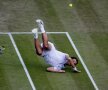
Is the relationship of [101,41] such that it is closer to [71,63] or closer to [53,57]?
[71,63]

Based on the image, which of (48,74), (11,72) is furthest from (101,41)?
(11,72)

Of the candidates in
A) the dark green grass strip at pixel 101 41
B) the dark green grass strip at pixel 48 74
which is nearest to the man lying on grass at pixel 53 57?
the dark green grass strip at pixel 48 74

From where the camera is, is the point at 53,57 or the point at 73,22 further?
the point at 73,22

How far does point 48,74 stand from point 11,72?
57.3 inches

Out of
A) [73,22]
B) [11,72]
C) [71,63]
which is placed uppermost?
[73,22]

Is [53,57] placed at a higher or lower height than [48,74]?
higher

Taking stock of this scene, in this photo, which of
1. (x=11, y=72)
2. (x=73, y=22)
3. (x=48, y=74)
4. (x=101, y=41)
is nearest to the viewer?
(x=11, y=72)

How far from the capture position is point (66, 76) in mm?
19234

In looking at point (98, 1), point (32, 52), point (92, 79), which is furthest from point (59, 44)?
point (98, 1)

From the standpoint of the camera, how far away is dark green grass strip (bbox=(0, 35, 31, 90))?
18.3 meters

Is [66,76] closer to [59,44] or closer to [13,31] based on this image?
[59,44]

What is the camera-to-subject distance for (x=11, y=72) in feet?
62.5

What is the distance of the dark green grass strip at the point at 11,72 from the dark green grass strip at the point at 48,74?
1.18 ft

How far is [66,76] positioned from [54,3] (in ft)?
Result: 19.6
